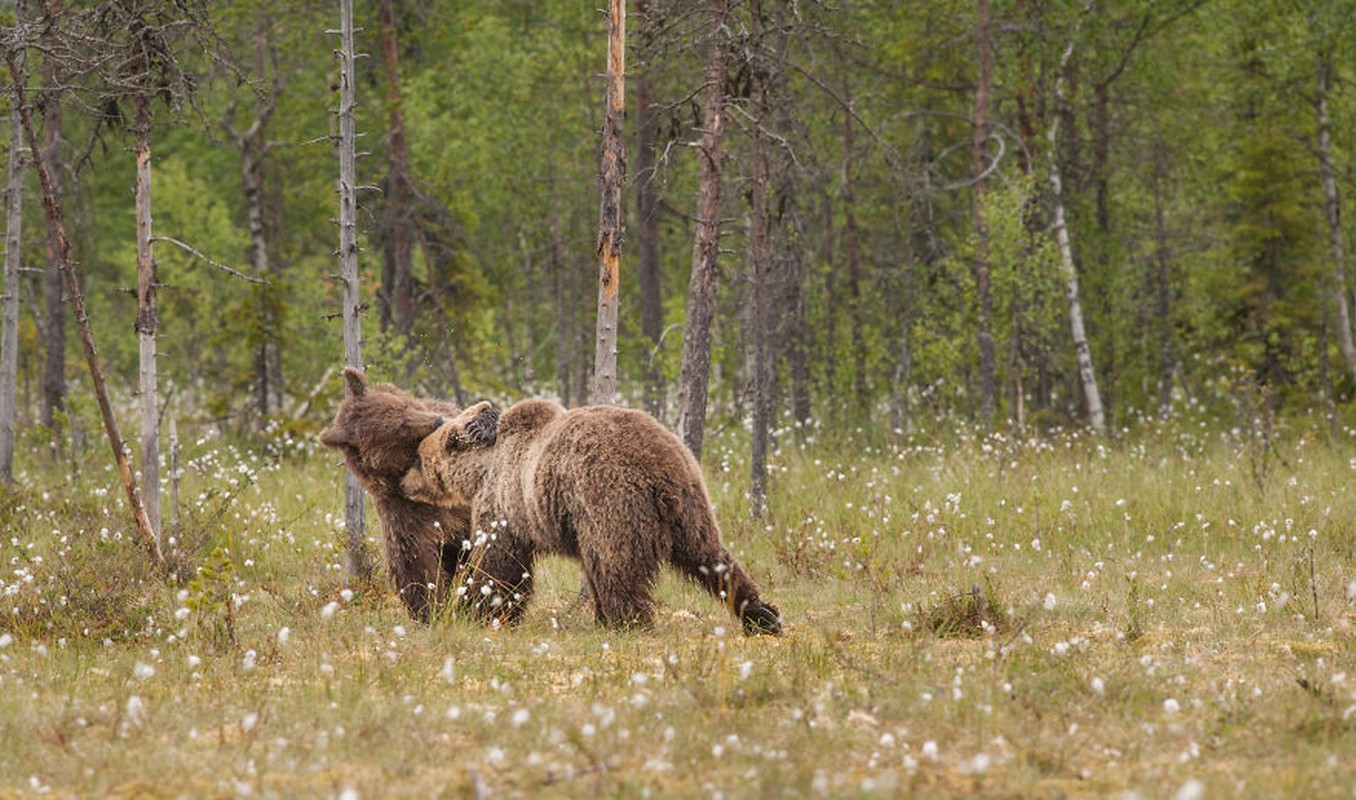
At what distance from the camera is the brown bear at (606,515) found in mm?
8250

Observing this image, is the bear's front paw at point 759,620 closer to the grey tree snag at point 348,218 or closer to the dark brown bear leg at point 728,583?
the dark brown bear leg at point 728,583

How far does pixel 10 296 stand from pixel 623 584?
1009cm

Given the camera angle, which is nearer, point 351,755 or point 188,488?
point 351,755

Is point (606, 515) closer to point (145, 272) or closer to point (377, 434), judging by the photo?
point (377, 434)

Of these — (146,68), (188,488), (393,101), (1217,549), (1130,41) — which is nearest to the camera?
(146,68)

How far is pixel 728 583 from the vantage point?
846 cm

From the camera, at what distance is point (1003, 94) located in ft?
74.6

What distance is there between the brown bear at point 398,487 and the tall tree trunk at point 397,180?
10.7m

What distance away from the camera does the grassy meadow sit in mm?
5500

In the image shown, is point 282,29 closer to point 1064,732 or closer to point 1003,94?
point 1003,94

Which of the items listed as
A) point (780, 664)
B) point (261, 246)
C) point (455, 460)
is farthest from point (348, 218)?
point (261, 246)

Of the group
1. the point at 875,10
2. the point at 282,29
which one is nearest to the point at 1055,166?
the point at 875,10

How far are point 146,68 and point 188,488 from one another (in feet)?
21.8

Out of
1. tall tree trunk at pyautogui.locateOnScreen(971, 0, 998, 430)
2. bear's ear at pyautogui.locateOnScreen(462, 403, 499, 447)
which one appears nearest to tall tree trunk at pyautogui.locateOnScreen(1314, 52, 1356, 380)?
tall tree trunk at pyautogui.locateOnScreen(971, 0, 998, 430)
